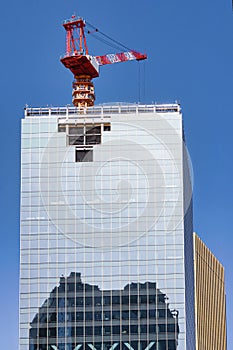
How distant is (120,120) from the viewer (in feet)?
509

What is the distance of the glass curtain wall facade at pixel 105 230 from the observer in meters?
146

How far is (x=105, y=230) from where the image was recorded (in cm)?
14975

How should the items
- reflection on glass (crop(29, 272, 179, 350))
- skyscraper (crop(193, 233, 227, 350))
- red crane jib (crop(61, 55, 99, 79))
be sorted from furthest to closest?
red crane jib (crop(61, 55, 99, 79)) < skyscraper (crop(193, 233, 227, 350)) < reflection on glass (crop(29, 272, 179, 350))

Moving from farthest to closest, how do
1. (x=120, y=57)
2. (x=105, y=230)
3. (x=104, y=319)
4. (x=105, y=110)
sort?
(x=120, y=57), (x=105, y=110), (x=105, y=230), (x=104, y=319)

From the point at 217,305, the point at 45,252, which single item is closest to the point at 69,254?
the point at 45,252

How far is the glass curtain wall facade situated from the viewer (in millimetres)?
145500

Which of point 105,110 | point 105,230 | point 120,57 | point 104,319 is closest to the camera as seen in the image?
point 104,319

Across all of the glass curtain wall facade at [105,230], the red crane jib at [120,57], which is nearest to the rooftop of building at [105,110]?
the glass curtain wall facade at [105,230]

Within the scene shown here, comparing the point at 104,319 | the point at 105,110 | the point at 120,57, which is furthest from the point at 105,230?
the point at 120,57

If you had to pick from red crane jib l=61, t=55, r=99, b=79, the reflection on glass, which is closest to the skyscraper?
the reflection on glass

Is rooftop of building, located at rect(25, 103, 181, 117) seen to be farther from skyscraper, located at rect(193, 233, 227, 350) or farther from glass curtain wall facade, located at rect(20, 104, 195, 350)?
skyscraper, located at rect(193, 233, 227, 350)

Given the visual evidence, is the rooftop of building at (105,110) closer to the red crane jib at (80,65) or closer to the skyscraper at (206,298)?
the skyscraper at (206,298)

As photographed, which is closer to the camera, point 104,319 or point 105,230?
point 104,319

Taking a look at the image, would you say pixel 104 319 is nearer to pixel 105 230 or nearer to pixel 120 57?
pixel 105 230
